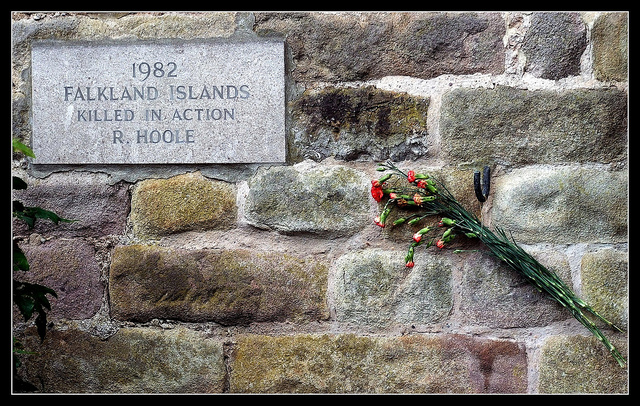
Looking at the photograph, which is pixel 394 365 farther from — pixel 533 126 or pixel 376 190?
pixel 533 126

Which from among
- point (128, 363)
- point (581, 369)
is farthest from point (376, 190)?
point (128, 363)

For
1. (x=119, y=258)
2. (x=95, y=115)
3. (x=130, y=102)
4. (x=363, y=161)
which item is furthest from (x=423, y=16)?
(x=119, y=258)

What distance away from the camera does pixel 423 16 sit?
5.39ft

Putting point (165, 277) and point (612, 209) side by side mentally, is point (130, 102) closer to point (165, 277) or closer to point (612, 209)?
point (165, 277)

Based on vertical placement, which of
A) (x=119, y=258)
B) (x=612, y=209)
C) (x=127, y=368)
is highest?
(x=612, y=209)

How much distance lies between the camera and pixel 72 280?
1.65m

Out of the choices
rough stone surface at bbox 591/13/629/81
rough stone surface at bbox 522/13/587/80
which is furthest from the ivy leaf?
rough stone surface at bbox 591/13/629/81

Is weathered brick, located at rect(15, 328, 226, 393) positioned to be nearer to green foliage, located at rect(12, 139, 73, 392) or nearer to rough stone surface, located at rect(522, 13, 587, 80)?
green foliage, located at rect(12, 139, 73, 392)

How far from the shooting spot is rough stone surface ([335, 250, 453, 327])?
63.6 inches

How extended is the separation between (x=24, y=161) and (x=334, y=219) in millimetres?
945

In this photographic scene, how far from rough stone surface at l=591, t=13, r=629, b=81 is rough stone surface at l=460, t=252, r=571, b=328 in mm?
553

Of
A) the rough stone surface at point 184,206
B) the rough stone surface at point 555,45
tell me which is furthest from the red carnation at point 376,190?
the rough stone surface at point 555,45

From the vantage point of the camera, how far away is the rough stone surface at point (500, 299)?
161 cm

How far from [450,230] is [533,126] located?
0.39 meters
